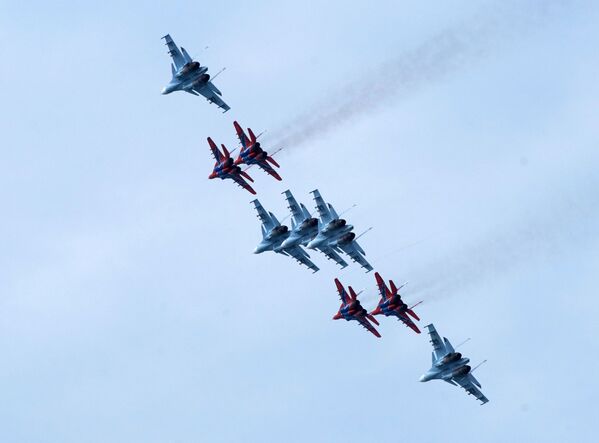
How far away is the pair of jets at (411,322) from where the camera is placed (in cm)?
19538

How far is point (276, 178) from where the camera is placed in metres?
196

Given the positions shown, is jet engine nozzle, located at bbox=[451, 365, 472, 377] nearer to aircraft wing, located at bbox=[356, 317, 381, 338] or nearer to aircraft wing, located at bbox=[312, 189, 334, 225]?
aircraft wing, located at bbox=[356, 317, 381, 338]

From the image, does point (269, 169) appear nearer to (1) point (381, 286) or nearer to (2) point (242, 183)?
(2) point (242, 183)

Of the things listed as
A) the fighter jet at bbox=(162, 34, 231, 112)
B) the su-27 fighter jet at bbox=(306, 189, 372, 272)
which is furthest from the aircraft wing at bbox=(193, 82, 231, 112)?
the su-27 fighter jet at bbox=(306, 189, 372, 272)

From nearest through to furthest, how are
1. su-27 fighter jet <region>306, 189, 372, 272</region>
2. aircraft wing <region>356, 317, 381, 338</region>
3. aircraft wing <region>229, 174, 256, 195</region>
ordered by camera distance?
su-27 fighter jet <region>306, 189, 372, 272</region>, aircraft wing <region>356, 317, 381, 338</region>, aircraft wing <region>229, 174, 256, 195</region>

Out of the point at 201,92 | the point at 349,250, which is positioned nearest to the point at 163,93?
the point at 201,92

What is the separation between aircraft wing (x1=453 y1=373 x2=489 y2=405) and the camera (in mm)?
197250

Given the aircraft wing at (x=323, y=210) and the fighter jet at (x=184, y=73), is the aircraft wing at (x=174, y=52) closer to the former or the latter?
the fighter jet at (x=184, y=73)

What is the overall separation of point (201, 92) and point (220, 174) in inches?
237

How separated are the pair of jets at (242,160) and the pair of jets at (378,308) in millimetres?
9634

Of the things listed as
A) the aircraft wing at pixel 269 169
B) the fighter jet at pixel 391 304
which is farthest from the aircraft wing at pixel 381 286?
the aircraft wing at pixel 269 169

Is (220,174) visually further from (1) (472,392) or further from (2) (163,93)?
(1) (472,392)

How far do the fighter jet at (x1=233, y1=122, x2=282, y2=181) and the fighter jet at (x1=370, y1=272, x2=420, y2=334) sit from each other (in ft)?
34.7

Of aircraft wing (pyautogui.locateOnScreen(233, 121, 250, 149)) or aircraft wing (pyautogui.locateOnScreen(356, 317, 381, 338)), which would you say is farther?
aircraft wing (pyautogui.locateOnScreen(356, 317, 381, 338))
